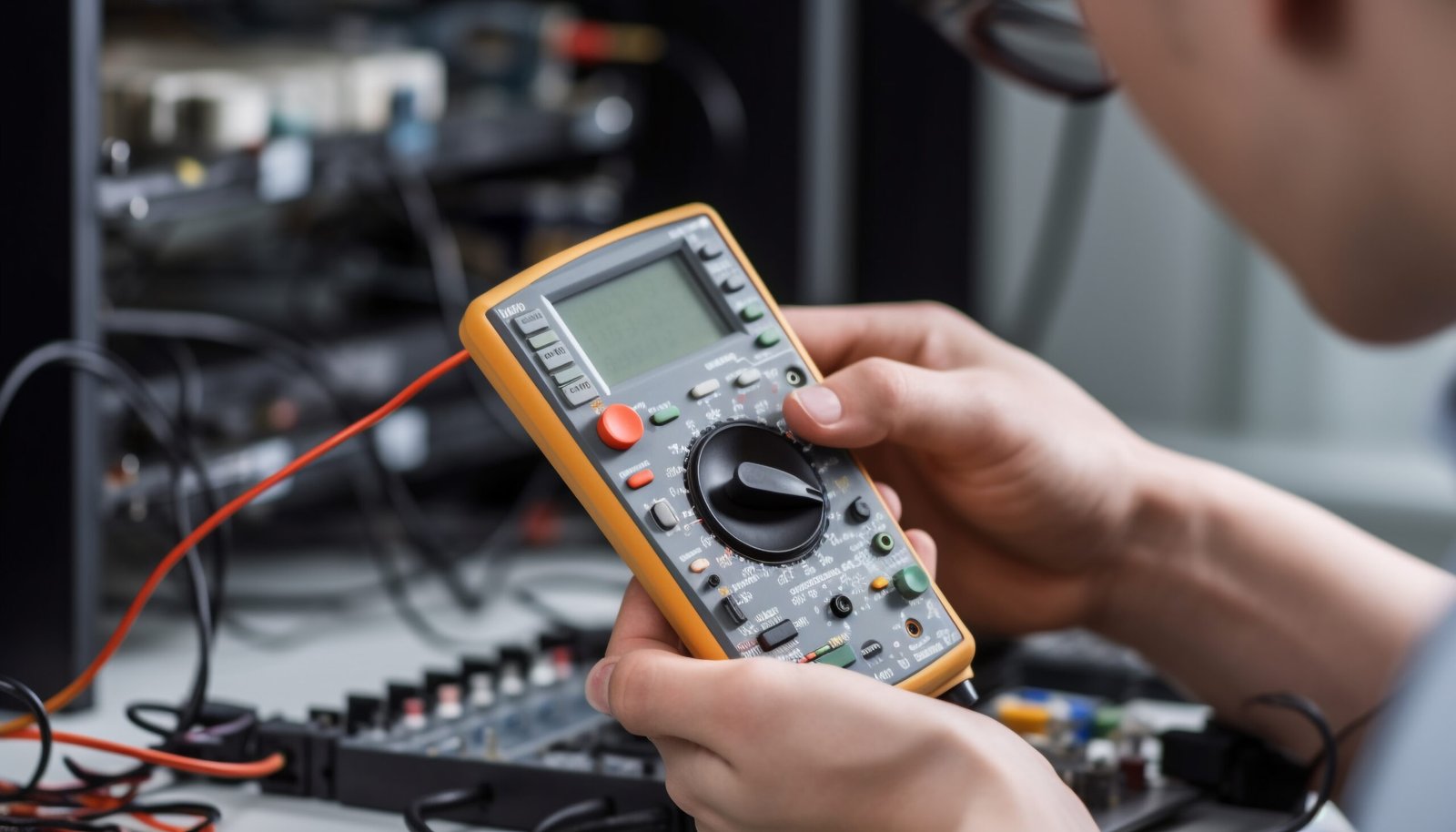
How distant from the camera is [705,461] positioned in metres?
0.61

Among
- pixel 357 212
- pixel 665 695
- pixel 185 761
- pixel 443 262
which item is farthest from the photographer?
pixel 357 212

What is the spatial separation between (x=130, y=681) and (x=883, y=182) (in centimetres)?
81

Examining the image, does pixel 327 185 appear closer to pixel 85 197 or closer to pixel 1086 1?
pixel 85 197

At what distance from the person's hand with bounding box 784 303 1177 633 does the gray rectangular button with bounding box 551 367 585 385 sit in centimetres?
9

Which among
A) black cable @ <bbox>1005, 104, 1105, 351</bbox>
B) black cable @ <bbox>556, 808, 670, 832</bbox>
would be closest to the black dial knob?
black cable @ <bbox>556, 808, 670, 832</bbox>

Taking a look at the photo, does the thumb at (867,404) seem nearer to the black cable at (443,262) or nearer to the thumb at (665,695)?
the thumb at (665,695)

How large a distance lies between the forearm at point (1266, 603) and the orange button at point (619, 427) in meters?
0.28

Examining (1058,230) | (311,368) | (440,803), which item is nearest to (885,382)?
(440,803)

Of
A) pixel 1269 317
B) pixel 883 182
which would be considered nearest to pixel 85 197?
pixel 883 182

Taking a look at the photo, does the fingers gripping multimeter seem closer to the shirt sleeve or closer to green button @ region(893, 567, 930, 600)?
green button @ region(893, 567, 930, 600)

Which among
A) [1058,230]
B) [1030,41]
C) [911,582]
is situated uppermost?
[1030,41]

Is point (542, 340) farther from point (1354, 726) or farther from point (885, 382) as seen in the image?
point (1354, 726)

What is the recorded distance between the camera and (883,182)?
4.73 ft

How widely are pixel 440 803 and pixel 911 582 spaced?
0.19m
